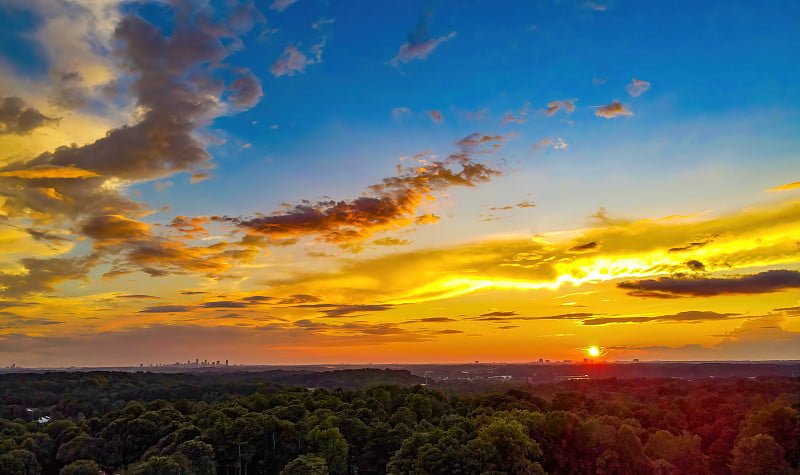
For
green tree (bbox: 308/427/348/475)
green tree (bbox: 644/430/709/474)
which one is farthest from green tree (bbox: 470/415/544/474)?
green tree (bbox: 308/427/348/475)

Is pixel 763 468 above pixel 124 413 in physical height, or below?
below

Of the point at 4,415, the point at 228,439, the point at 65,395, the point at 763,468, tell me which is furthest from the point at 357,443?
the point at 65,395

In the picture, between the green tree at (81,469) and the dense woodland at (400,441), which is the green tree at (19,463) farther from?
the green tree at (81,469)

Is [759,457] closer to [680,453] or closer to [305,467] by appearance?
[680,453]

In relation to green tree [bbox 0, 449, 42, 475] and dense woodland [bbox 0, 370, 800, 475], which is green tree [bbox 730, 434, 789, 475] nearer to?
dense woodland [bbox 0, 370, 800, 475]

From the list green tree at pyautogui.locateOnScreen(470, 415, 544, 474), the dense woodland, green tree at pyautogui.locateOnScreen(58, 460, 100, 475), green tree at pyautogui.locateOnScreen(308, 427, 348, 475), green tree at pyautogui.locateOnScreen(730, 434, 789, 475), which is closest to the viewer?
green tree at pyautogui.locateOnScreen(470, 415, 544, 474)

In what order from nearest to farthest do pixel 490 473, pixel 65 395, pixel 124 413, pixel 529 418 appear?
pixel 490 473
pixel 529 418
pixel 124 413
pixel 65 395

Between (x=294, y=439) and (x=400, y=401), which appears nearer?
(x=294, y=439)

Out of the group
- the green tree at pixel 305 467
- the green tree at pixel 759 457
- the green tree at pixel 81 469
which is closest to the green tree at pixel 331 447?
the green tree at pixel 305 467

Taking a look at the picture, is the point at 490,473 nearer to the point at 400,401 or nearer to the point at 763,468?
the point at 763,468

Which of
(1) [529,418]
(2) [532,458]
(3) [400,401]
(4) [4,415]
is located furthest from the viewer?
(4) [4,415]
